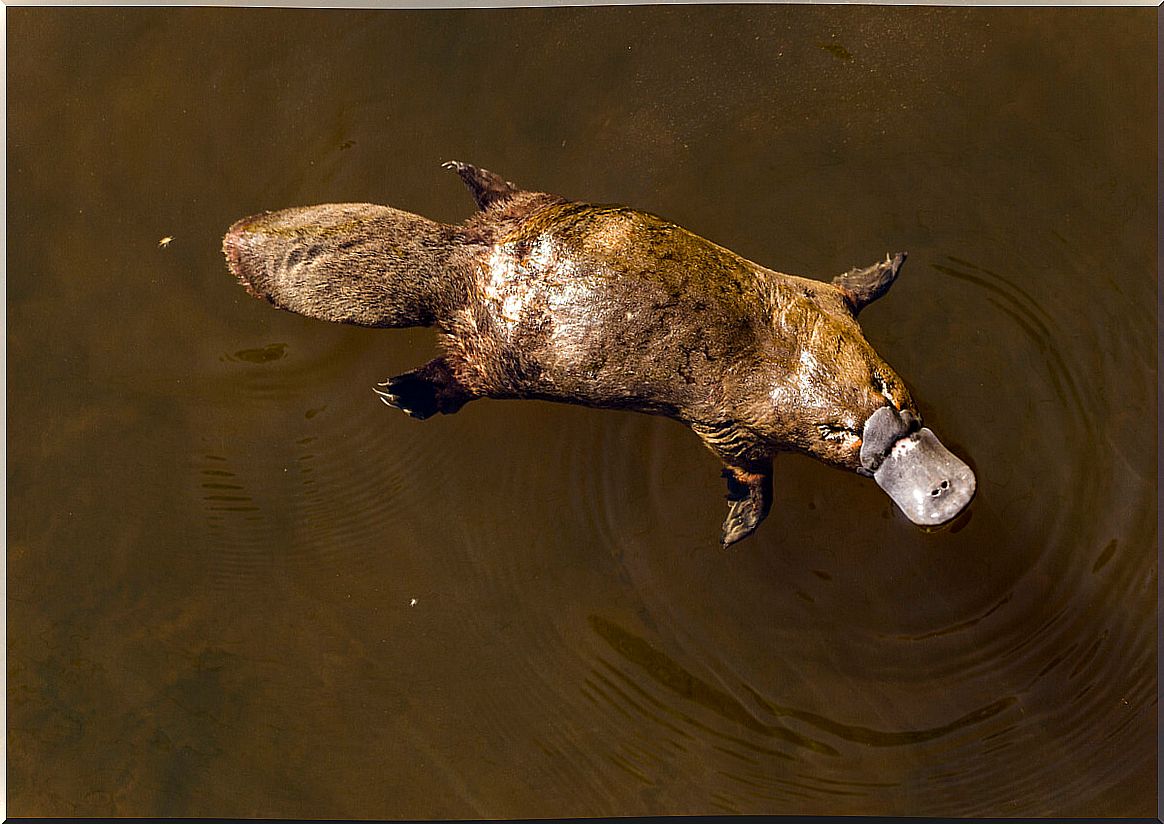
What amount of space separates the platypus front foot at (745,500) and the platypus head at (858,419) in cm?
29

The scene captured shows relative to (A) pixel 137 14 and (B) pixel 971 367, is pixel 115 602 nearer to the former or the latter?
(A) pixel 137 14

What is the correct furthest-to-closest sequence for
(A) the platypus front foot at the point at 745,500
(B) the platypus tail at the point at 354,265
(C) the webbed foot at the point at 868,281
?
(C) the webbed foot at the point at 868,281, (A) the platypus front foot at the point at 745,500, (B) the platypus tail at the point at 354,265

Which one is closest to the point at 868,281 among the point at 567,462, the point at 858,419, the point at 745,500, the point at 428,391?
the point at 858,419

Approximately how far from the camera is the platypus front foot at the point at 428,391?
313 centimetres

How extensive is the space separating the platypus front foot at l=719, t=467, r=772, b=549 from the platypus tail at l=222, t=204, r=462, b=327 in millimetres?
1215

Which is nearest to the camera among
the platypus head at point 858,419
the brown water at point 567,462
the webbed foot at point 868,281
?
the platypus head at point 858,419

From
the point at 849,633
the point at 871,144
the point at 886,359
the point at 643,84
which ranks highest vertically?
the point at 871,144

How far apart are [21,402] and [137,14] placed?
168 centimetres

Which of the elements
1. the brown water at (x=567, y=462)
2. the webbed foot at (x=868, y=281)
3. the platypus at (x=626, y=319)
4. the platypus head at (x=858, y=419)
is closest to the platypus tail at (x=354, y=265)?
the platypus at (x=626, y=319)

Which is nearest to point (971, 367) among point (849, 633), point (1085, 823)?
point (849, 633)

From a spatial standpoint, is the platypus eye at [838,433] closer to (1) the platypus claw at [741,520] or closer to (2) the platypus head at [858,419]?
(2) the platypus head at [858,419]

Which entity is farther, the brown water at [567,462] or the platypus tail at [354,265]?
the brown water at [567,462]

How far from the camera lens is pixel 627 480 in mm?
3428

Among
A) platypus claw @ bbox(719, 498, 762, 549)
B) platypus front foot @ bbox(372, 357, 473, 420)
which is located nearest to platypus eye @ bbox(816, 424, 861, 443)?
platypus claw @ bbox(719, 498, 762, 549)
